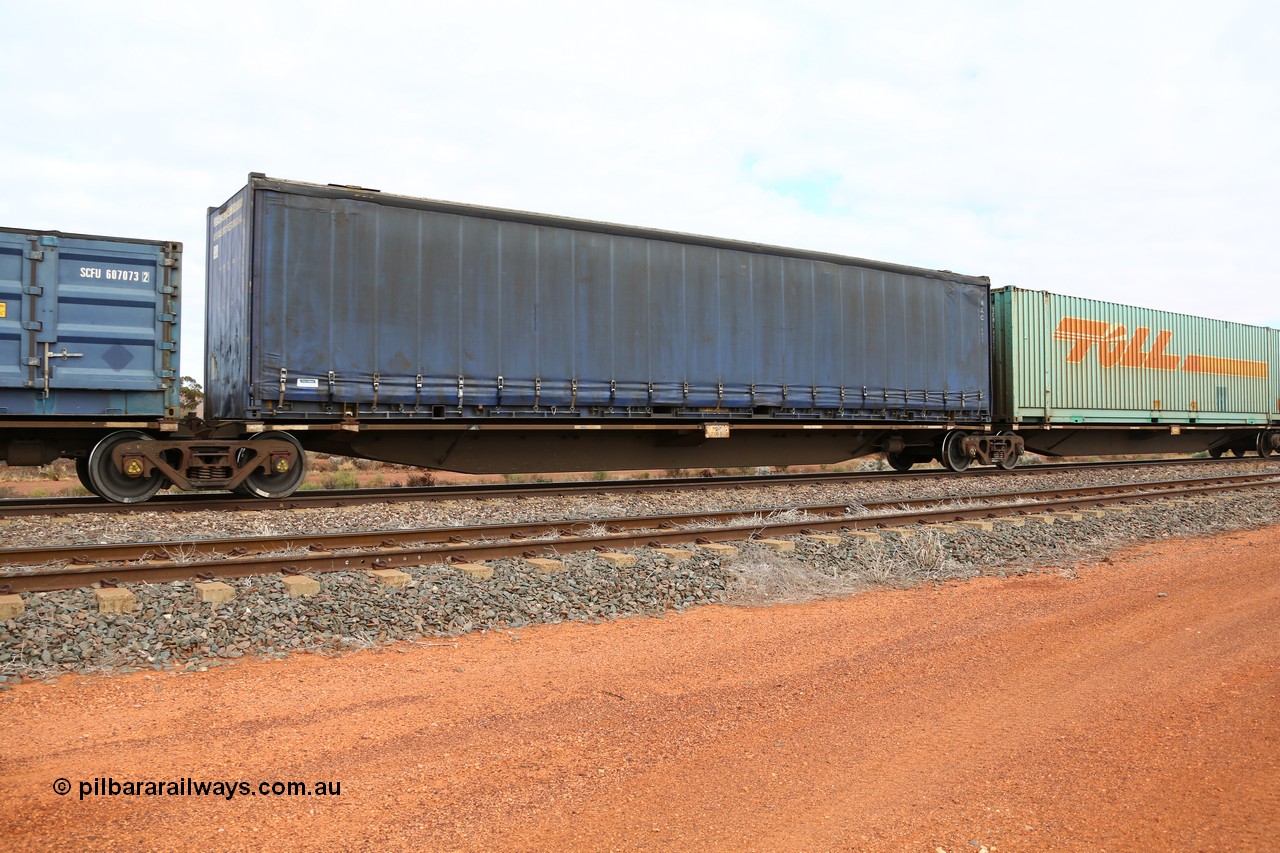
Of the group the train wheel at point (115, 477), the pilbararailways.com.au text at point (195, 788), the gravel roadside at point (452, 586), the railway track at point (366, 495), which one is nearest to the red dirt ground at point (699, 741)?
the pilbararailways.com.au text at point (195, 788)

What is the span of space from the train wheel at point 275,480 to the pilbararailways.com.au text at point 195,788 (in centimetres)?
829

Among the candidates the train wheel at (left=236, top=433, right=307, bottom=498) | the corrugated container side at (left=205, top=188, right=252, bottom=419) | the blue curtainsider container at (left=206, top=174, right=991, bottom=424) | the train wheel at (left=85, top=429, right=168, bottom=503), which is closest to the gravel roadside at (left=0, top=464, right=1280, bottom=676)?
the train wheel at (left=85, top=429, right=168, bottom=503)

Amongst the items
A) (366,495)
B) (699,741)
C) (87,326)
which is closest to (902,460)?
(366,495)

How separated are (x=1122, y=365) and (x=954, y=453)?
5751mm

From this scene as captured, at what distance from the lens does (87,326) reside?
33.6 feet

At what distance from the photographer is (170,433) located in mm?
11273

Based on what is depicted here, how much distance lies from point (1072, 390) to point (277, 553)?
1739cm

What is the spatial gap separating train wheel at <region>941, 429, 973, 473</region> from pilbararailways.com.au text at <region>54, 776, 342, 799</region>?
16.2 m

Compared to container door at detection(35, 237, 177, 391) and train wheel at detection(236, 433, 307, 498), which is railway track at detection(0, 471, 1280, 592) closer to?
container door at detection(35, 237, 177, 391)

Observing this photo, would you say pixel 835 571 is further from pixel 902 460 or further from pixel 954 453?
pixel 902 460

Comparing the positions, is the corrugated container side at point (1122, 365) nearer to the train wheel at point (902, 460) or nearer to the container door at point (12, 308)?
the train wheel at point (902, 460)

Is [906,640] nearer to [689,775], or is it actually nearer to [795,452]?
[689,775]

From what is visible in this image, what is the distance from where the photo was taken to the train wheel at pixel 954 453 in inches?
700

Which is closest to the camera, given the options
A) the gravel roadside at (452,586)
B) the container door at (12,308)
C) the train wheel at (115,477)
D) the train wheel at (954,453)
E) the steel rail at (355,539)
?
the gravel roadside at (452,586)
